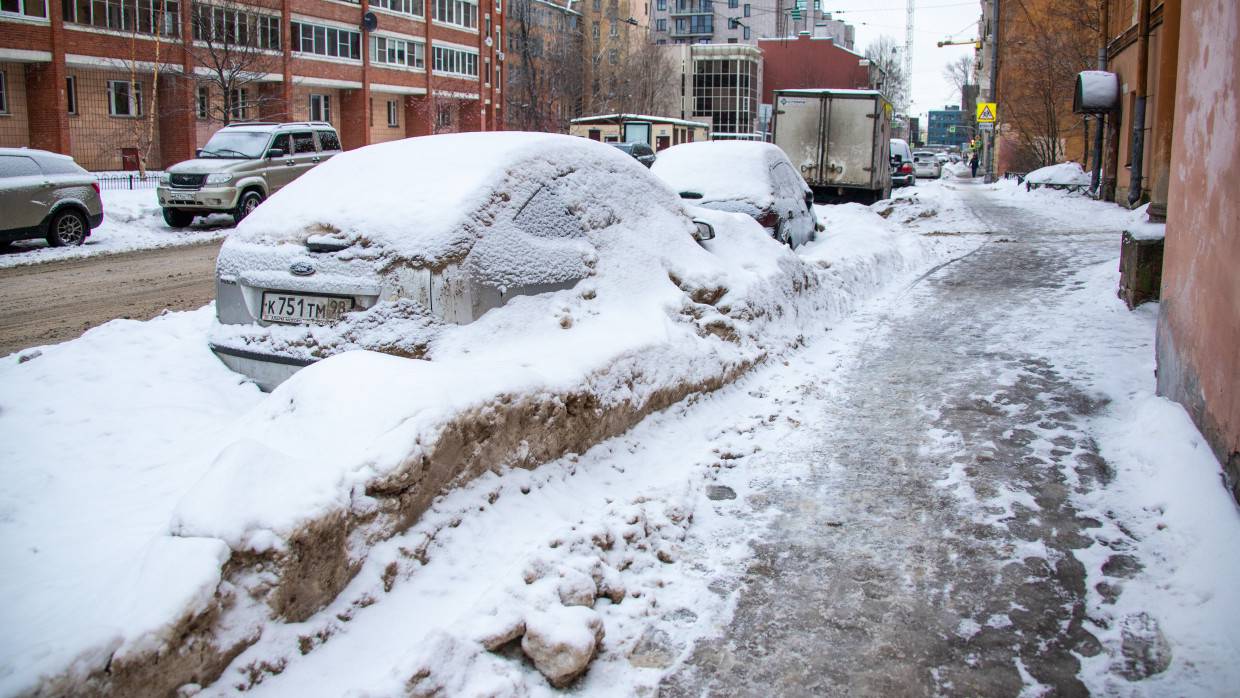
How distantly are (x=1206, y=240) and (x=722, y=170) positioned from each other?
22.8ft

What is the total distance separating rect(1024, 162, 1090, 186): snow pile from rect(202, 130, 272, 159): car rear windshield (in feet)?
73.0

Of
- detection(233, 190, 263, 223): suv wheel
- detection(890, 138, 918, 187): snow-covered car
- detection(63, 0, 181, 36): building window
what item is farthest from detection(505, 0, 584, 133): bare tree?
detection(233, 190, 263, 223): suv wheel

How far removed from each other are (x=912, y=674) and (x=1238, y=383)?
2.18 metres

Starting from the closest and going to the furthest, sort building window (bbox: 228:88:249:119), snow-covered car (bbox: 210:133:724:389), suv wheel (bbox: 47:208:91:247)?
snow-covered car (bbox: 210:133:724:389), suv wheel (bbox: 47:208:91:247), building window (bbox: 228:88:249:119)

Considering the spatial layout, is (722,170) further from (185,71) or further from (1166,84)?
(185,71)

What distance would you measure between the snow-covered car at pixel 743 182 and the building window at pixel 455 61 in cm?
4559

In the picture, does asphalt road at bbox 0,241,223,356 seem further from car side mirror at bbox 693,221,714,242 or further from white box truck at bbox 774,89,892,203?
white box truck at bbox 774,89,892,203

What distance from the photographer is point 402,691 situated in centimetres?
296

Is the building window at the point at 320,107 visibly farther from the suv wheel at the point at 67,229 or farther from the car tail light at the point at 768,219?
the car tail light at the point at 768,219

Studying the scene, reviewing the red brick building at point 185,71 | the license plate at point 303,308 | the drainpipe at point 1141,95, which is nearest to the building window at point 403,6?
the red brick building at point 185,71

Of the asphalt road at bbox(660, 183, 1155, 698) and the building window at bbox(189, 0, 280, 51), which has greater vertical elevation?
the building window at bbox(189, 0, 280, 51)

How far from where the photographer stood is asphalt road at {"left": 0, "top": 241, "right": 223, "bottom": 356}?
880cm

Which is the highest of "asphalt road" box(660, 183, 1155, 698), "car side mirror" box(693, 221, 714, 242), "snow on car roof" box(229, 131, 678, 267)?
"snow on car roof" box(229, 131, 678, 267)

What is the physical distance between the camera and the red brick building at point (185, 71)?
32375 mm
